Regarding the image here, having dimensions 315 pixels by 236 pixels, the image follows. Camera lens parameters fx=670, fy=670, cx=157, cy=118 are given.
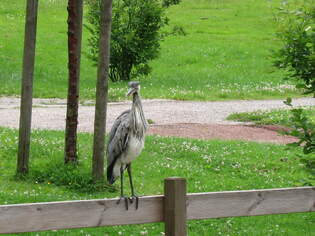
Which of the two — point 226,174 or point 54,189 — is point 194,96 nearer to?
point 226,174

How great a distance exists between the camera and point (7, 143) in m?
12.7

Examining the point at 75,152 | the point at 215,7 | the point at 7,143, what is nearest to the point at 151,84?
the point at 7,143

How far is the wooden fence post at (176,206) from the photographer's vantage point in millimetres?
4910

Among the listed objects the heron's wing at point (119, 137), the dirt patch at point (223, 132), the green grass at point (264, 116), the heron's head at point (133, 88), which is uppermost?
the green grass at point (264, 116)

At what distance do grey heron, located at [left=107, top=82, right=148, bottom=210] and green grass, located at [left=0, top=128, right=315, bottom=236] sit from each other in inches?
66.5

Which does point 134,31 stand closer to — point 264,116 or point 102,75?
point 264,116

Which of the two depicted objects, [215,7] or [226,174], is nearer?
[226,174]

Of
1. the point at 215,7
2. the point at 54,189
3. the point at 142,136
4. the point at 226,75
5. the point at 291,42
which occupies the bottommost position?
the point at 54,189

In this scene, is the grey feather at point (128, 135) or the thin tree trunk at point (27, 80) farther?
the thin tree trunk at point (27, 80)

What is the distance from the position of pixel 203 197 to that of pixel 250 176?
20.9 feet

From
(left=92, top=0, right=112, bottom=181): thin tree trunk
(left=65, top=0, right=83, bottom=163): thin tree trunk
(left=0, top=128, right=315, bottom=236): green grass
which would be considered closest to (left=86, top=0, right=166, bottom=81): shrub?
(left=0, top=128, right=315, bottom=236): green grass

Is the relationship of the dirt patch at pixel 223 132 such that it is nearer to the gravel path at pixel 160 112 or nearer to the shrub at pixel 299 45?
the gravel path at pixel 160 112

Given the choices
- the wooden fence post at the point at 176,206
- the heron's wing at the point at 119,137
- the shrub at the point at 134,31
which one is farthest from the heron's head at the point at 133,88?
the shrub at the point at 134,31

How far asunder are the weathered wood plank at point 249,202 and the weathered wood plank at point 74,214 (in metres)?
0.29
